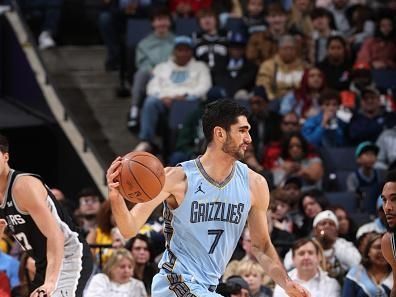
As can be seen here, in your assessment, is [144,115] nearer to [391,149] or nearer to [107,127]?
[107,127]

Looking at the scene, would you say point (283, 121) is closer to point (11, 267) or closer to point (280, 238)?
point (280, 238)

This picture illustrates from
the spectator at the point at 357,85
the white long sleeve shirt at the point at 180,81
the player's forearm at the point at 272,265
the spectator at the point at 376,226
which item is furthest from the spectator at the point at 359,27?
the player's forearm at the point at 272,265

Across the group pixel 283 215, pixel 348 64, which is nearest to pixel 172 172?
pixel 283 215

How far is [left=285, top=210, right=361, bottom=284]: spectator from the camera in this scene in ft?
32.3

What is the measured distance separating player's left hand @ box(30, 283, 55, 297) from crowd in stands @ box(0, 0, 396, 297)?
2.51 m

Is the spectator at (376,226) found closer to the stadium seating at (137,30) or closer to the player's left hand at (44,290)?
the player's left hand at (44,290)

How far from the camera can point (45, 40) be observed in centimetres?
1495

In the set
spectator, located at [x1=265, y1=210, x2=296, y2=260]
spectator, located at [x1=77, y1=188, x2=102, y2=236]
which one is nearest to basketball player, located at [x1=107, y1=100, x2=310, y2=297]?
spectator, located at [x1=265, y1=210, x2=296, y2=260]

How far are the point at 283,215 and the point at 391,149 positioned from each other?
198 cm

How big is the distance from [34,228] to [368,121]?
245 inches

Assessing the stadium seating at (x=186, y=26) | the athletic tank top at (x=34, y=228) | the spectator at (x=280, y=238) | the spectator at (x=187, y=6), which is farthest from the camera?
the spectator at (x=187, y=6)

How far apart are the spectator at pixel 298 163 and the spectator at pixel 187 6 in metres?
3.44

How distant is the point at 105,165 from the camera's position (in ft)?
42.1

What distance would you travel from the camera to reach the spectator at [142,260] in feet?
32.1
